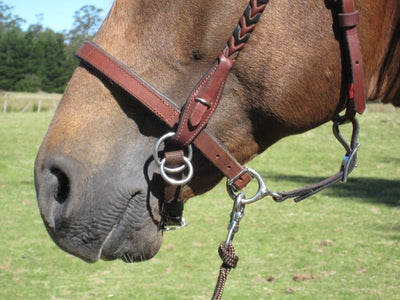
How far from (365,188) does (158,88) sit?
934cm

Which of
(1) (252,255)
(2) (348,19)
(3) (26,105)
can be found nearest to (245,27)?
(2) (348,19)

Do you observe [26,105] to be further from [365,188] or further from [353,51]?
[353,51]

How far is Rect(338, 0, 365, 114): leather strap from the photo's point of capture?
5.99 feet

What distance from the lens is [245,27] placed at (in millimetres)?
1807

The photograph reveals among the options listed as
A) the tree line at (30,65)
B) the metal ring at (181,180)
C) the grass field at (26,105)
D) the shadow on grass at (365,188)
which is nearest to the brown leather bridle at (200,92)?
the metal ring at (181,180)

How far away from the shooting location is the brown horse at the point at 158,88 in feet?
6.07

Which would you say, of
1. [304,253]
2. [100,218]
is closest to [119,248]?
[100,218]

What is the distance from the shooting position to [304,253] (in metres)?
6.47

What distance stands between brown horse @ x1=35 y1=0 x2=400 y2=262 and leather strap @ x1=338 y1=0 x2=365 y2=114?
4cm

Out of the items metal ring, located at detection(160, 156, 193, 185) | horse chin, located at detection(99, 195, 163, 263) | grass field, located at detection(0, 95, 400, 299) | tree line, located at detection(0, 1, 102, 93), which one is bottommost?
tree line, located at detection(0, 1, 102, 93)

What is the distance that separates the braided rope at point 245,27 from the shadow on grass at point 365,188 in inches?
308

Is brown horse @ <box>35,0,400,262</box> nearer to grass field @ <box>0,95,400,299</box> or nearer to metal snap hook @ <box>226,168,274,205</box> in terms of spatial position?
metal snap hook @ <box>226,168,274,205</box>

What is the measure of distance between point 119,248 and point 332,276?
13.6ft

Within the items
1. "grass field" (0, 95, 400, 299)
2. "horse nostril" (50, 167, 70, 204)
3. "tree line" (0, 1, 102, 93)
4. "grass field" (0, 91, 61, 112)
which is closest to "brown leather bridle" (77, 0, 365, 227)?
"horse nostril" (50, 167, 70, 204)
